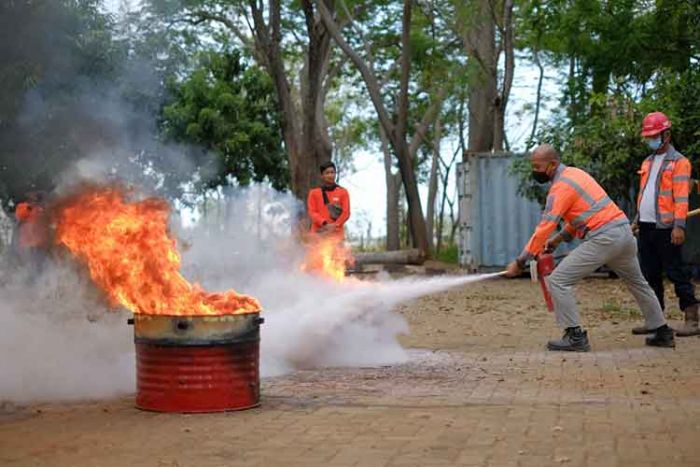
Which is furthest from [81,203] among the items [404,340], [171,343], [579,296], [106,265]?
[579,296]

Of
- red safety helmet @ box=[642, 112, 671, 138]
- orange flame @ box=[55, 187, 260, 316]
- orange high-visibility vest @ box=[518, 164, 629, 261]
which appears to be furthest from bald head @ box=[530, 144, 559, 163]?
orange flame @ box=[55, 187, 260, 316]

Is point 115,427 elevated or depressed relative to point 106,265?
depressed

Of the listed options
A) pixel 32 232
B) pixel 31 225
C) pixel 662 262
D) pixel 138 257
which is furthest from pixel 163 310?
pixel 662 262

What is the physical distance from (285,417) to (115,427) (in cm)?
106

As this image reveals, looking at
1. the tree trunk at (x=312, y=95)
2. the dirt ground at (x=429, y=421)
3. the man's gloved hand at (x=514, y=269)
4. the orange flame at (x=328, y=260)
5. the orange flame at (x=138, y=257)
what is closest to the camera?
the dirt ground at (x=429, y=421)

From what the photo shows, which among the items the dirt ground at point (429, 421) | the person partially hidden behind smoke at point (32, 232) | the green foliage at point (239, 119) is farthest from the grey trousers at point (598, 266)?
the green foliage at point (239, 119)

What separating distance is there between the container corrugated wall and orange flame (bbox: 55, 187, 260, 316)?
14430 millimetres

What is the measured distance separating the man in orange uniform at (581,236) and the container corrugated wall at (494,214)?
11389mm

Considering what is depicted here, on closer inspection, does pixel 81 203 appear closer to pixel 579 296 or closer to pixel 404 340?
pixel 404 340

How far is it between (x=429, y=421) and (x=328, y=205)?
6.25m

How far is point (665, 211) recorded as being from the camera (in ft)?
34.0

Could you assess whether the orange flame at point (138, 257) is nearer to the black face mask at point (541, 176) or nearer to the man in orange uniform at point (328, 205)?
the black face mask at point (541, 176)

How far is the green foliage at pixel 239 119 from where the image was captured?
80.7 feet

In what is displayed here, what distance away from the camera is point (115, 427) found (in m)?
6.34
